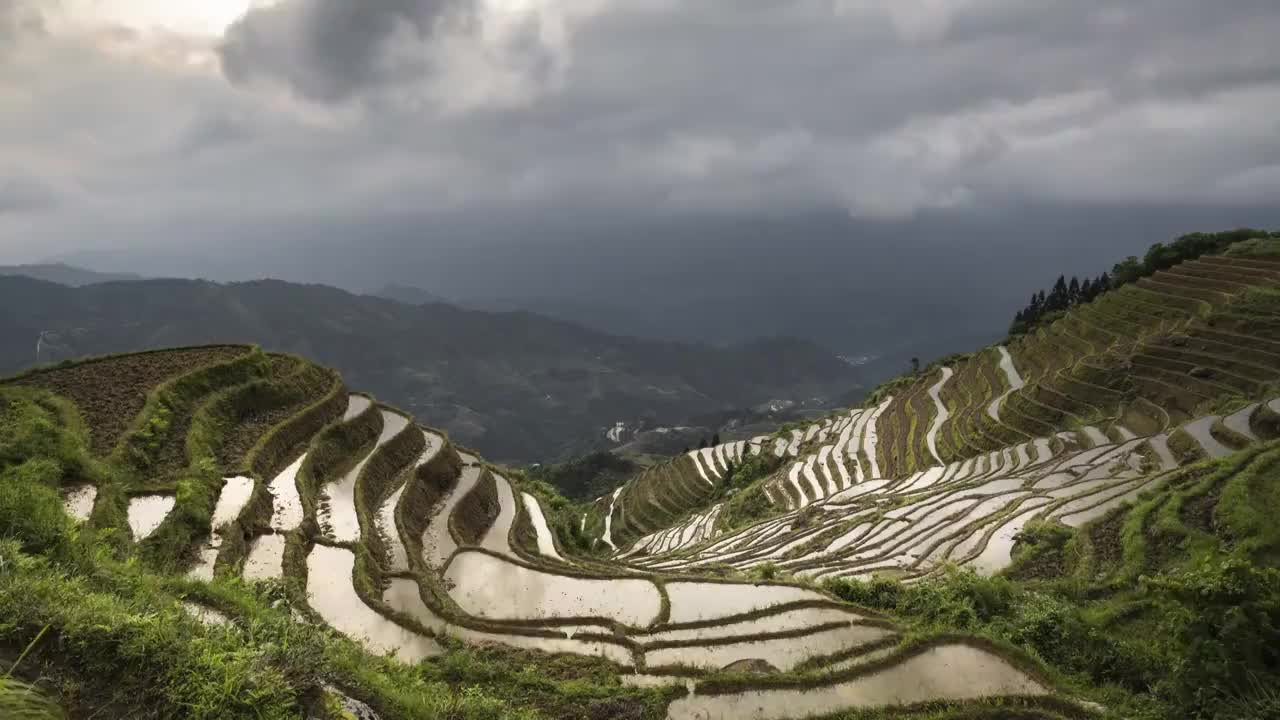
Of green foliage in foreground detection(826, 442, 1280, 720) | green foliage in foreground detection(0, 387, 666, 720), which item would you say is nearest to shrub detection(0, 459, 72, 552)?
Answer: green foliage in foreground detection(0, 387, 666, 720)

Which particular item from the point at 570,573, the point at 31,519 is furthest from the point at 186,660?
the point at 570,573

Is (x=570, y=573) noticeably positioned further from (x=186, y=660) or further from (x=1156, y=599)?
(x=1156, y=599)

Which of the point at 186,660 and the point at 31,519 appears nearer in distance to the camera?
the point at 186,660

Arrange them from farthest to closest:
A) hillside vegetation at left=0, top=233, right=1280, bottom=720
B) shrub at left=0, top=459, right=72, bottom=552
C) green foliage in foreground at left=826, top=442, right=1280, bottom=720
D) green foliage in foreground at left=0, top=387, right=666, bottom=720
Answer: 1. green foliage in foreground at left=826, top=442, right=1280, bottom=720
2. shrub at left=0, top=459, right=72, bottom=552
3. hillside vegetation at left=0, top=233, right=1280, bottom=720
4. green foliage in foreground at left=0, top=387, right=666, bottom=720

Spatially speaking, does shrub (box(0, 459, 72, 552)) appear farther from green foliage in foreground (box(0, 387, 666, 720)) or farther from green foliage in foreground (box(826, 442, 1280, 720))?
green foliage in foreground (box(826, 442, 1280, 720))

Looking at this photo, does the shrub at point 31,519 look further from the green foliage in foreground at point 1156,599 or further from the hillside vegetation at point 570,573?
the green foliage in foreground at point 1156,599

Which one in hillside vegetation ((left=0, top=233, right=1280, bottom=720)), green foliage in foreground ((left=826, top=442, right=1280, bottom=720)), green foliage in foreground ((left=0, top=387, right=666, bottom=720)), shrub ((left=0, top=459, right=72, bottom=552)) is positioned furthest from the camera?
green foliage in foreground ((left=826, top=442, right=1280, bottom=720))

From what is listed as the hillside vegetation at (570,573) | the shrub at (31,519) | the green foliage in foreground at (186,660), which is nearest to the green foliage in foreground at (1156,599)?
the hillside vegetation at (570,573)

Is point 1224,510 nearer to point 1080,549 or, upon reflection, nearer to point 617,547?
point 1080,549

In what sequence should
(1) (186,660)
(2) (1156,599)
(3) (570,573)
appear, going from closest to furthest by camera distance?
(1) (186,660), (2) (1156,599), (3) (570,573)
